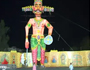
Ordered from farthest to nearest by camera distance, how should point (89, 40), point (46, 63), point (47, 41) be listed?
point (89, 40), point (46, 63), point (47, 41)

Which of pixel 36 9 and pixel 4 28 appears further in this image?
pixel 4 28

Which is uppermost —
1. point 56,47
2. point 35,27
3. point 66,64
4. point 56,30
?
point 35,27

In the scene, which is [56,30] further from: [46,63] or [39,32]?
[39,32]

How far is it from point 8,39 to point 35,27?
6.07 meters

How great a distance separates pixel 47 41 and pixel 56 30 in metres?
3.75

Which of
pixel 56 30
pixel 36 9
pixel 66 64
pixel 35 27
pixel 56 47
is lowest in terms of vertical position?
pixel 66 64

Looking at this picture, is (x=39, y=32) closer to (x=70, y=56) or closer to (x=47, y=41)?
(x=47, y=41)

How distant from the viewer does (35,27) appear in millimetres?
11812

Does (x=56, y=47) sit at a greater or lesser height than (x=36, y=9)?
lesser

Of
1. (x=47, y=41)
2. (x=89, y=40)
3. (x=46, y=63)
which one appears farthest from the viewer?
(x=89, y=40)

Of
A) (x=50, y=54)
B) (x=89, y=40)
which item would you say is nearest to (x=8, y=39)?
(x=50, y=54)

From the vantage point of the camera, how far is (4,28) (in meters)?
17.5

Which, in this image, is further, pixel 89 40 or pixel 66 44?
pixel 89 40

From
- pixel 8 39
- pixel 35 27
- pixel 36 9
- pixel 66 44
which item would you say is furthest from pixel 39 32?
pixel 8 39
